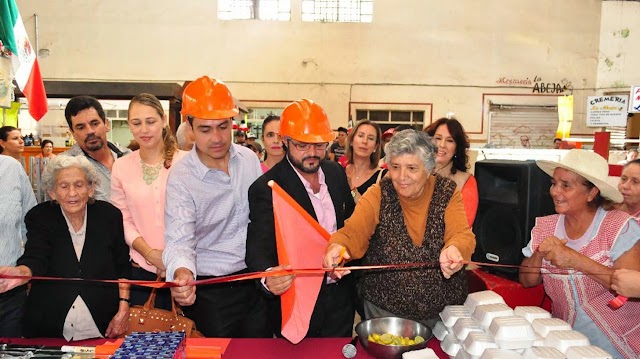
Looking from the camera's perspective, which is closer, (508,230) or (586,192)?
(586,192)

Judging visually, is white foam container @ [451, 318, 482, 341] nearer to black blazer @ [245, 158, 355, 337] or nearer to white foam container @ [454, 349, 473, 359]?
white foam container @ [454, 349, 473, 359]

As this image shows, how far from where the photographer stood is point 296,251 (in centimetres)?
236

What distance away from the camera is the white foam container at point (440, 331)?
87.2 inches

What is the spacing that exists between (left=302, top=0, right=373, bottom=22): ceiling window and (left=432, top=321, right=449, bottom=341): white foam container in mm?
12015

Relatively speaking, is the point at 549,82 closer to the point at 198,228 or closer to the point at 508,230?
the point at 508,230

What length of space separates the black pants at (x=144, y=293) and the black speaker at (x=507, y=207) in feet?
6.69

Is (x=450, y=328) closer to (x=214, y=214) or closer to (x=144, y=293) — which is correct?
(x=214, y=214)

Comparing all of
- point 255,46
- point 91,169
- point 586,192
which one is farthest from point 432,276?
point 255,46

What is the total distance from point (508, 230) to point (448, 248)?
1.00m

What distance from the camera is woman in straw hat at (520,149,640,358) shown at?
7.43 feet

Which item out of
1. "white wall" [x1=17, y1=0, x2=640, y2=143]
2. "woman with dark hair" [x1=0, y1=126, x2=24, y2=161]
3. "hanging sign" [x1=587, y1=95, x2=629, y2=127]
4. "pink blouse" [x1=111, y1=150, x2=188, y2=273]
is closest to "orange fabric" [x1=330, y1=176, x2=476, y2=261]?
"pink blouse" [x1=111, y1=150, x2=188, y2=273]

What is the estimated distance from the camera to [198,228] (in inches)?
96.5

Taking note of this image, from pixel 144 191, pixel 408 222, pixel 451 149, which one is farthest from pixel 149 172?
pixel 451 149

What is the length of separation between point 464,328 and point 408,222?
1.89 ft
